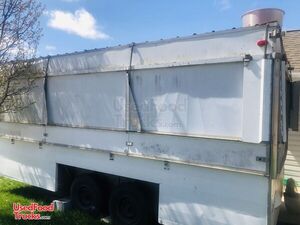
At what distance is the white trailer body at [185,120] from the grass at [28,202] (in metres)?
0.78

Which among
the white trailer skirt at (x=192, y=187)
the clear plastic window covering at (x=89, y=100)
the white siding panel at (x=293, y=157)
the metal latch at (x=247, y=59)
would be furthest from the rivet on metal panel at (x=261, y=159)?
the white siding panel at (x=293, y=157)

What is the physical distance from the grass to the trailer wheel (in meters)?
0.15

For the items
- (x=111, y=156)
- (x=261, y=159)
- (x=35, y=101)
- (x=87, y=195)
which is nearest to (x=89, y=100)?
(x=111, y=156)

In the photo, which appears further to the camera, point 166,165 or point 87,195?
point 87,195

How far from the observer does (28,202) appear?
22.8 feet

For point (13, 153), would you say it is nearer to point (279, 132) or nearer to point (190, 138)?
point (190, 138)

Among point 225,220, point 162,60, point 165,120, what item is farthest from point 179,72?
point 225,220

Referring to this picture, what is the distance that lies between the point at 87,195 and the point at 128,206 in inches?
40.3

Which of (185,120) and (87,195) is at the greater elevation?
(185,120)

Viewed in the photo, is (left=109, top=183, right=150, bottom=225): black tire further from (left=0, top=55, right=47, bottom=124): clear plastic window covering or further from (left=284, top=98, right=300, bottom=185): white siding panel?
(left=284, top=98, right=300, bottom=185): white siding panel

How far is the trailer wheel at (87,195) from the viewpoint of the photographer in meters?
6.11

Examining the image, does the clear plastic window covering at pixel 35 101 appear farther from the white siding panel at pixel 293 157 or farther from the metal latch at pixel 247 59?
the white siding panel at pixel 293 157

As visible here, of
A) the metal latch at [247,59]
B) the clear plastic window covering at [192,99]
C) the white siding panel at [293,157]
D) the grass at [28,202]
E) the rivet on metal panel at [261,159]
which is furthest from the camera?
the white siding panel at [293,157]

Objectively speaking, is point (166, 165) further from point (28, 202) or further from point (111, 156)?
point (28, 202)
